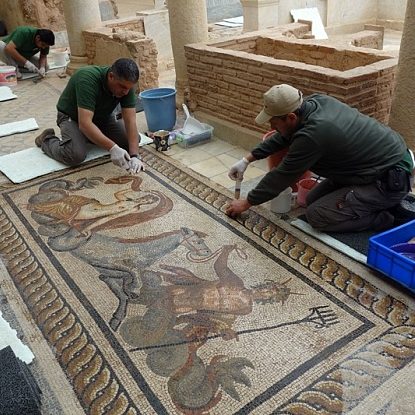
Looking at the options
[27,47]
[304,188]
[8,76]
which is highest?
[27,47]

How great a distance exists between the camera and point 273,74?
3.95 meters

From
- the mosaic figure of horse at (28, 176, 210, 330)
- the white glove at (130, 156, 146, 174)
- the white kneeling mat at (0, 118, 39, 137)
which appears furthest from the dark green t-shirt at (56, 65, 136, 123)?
the white kneeling mat at (0, 118, 39, 137)

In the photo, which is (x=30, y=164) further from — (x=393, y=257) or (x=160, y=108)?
(x=393, y=257)

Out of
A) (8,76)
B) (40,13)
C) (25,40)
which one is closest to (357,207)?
(8,76)

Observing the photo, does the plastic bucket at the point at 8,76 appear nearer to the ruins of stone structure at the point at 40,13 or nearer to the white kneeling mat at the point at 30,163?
the white kneeling mat at the point at 30,163

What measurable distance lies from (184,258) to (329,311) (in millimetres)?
932

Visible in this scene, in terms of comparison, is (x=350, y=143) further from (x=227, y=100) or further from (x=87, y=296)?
(x=227, y=100)

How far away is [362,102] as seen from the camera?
3.51 m

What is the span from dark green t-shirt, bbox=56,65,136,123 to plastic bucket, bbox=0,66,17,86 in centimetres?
313

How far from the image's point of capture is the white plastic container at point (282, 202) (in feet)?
11.0

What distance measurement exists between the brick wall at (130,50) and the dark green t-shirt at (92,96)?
1.75 metres

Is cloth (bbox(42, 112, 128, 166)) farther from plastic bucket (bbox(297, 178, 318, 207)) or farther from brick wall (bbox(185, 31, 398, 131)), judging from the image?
plastic bucket (bbox(297, 178, 318, 207))

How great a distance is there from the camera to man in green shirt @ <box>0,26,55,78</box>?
6.95 metres

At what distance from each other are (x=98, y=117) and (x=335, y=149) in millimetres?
2327
